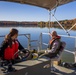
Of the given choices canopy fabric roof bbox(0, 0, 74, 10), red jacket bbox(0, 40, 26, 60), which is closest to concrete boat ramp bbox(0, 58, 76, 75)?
red jacket bbox(0, 40, 26, 60)

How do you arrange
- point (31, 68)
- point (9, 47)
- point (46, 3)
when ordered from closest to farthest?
point (31, 68) → point (9, 47) → point (46, 3)

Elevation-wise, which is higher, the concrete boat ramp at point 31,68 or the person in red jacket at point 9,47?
the person in red jacket at point 9,47

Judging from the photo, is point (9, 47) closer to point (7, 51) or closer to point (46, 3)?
point (7, 51)

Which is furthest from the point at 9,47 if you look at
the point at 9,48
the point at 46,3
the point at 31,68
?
the point at 46,3

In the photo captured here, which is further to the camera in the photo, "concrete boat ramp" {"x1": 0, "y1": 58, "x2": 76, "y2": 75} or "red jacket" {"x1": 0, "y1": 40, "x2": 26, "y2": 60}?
"red jacket" {"x1": 0, "y1": 40, "x2": 26, "y2": 60}

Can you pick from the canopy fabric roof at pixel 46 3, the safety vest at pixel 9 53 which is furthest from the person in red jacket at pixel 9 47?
the canopy fabric roof at pixel 46 3

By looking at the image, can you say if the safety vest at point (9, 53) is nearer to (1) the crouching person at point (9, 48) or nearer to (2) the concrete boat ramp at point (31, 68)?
(1) the crouching person at point (9, 48)

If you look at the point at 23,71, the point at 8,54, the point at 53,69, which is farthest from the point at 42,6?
the point at 23,71

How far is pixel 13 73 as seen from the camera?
3.19m

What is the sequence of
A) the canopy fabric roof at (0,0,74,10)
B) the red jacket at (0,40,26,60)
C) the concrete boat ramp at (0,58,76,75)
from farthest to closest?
1. the canopy fabric roof at (0,0,74,10)
2. the red jacket at (0,40,26,60)
3. the concrete boat ramp at (0,58,76,75)

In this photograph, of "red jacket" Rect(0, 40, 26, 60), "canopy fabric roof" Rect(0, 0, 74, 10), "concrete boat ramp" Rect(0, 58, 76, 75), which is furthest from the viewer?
"canopy fabric roof" Rect(0, 0, 74, 10)

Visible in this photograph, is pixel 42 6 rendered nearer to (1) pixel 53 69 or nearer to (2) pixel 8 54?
(1) pixel 53 69

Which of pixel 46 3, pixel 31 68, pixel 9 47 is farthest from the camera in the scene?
pixel 46 3

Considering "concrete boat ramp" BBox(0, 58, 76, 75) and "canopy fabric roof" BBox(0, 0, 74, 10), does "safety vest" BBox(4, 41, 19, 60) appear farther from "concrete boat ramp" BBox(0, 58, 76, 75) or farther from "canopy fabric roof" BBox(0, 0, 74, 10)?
"canopy fabric roof" BBox(0, 0, 74, 10)
